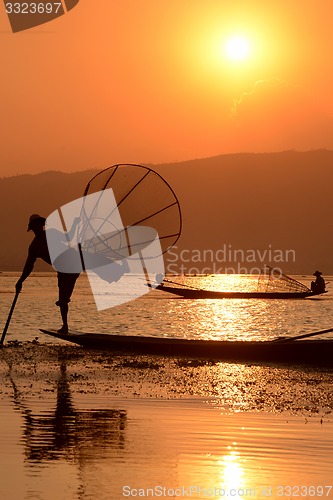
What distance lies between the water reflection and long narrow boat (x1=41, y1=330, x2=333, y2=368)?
22.5 feet

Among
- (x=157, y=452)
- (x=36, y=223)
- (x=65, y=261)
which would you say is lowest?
(x=157, y=452)

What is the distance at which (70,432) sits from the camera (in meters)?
11.3

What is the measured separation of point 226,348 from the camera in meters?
20.6

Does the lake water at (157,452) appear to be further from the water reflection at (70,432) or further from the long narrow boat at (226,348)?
the long narrow boat at (226,348)

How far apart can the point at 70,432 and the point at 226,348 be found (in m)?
9.60

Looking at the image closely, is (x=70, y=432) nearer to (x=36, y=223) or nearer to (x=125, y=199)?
(x=36, y=223)

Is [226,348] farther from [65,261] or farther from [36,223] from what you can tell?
[36,223]

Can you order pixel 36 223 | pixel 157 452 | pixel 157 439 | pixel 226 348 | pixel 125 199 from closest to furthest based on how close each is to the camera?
1. pixel 157 452
2. pixel 157 439
3. pixel 36 223
4. pixel 226 348
5. pixel 125 199

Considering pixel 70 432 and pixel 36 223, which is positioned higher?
pixel 36 223

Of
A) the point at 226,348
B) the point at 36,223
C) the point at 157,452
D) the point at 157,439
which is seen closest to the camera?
the point at 157,452

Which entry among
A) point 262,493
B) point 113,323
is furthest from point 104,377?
point 113,323

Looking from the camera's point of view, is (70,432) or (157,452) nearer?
(157,452)

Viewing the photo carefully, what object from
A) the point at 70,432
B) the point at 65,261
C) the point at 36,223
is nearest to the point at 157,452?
the point at 70,432

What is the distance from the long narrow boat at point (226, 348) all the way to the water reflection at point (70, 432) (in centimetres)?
685
